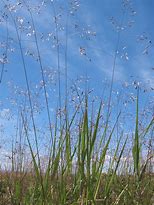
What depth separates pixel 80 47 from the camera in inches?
158

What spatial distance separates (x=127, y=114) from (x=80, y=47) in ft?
4.69

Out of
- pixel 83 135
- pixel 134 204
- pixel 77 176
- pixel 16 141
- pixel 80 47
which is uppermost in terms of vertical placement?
pixel 80 47

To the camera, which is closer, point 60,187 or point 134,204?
point 60,187

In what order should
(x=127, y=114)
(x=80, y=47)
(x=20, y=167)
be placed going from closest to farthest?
(x=80, y=47) < (x=20, y=167) < (x=127, y=114)

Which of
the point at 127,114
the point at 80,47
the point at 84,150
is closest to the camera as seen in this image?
the point at 84,150

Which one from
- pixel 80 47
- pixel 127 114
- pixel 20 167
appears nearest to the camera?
pixel 80 47

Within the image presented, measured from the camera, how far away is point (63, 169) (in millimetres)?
3180

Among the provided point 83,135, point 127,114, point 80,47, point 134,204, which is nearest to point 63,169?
point 83,135

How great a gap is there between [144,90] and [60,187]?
169 centimetres

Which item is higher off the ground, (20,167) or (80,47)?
(80,47)

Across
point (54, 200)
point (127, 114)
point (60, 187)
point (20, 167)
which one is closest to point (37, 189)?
point (54, 200)

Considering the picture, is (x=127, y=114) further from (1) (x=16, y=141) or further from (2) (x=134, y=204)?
(2) (x=134, y=204)

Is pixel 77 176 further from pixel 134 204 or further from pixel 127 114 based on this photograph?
pixel 127 114

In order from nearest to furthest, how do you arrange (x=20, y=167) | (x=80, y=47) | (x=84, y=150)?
(x=84, y=150)
(x=80, y=47)
(x=20, y=167)
